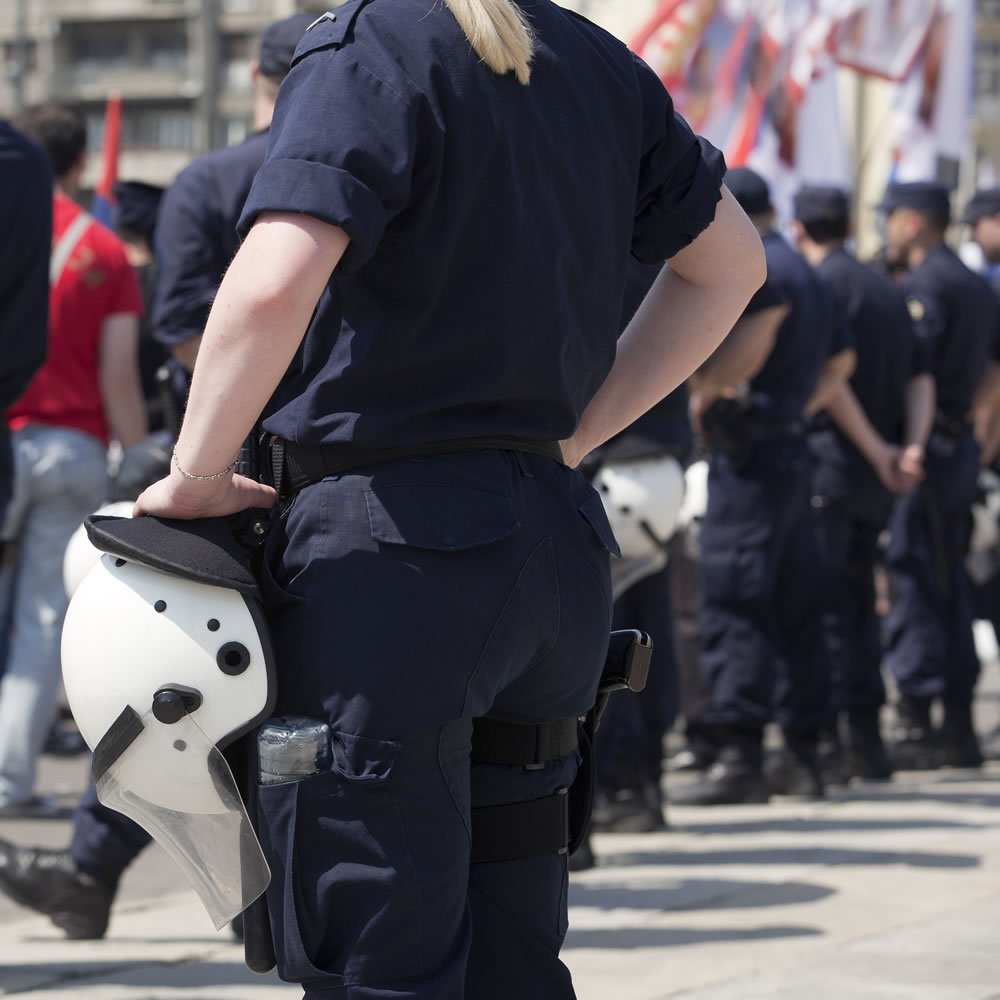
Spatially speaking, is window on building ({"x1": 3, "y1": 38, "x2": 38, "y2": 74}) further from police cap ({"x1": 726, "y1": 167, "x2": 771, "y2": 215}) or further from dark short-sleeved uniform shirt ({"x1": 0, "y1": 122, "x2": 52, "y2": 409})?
dark short-sleeved uniform shirt ({"x1": 0, "y1": 122, "x2": 52, "y2": 409})

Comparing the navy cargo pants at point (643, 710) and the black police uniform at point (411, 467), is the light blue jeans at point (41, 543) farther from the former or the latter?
the black police uniform at point (411, 467)

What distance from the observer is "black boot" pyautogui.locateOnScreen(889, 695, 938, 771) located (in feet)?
23.1

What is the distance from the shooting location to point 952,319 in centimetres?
716

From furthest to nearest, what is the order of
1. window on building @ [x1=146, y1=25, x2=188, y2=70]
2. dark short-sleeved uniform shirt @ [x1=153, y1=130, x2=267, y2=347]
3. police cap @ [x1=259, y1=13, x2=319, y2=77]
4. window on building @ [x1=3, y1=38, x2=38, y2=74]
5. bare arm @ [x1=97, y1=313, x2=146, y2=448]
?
window on building @ [x1=3, y1=38, x2=38, y2=74] < window on building @ [x1=146, y1=25, x2=188, y2=70] < bare arm @ [x1=97, y1=313, x2=146, y2=448] < police cap @ [x1=259, y1=13, x2=319, y2=77] < dark short-sleeved uniform shirt @ [x1=153, y1=130, x2=267, y2=347]

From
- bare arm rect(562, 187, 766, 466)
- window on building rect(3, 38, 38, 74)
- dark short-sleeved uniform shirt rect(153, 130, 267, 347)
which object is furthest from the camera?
window on building rect(3, 38, 38, 74)

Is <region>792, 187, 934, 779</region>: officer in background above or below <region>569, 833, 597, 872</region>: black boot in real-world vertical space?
above

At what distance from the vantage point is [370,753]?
2188mm

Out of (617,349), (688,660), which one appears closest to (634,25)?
(688,660)

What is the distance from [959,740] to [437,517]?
5279mm

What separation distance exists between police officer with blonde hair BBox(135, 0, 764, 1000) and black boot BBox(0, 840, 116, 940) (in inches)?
71.9

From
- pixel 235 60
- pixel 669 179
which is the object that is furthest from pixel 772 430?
pixel 235 60

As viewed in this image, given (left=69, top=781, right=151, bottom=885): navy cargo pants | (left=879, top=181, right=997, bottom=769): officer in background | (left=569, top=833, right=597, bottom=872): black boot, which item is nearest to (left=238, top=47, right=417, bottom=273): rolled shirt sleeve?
(left=69, top=781, right=151, bottom=885): navy cargo pants

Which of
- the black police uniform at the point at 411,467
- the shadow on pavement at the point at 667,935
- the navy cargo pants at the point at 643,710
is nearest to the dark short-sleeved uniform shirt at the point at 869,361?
the navy cargo pants at the point at 643,710

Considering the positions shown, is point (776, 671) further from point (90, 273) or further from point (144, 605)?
point (144, 605)
